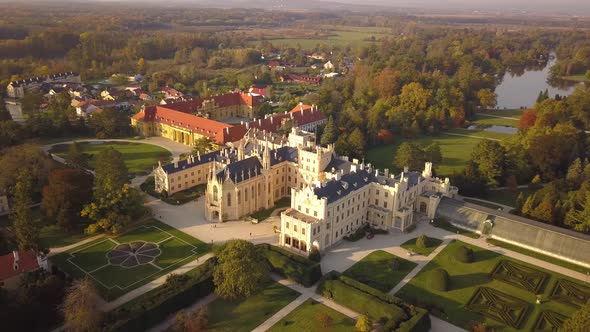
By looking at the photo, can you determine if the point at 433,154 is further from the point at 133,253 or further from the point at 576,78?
the point at 576,78

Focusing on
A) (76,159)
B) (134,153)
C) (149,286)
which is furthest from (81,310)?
(134,153)

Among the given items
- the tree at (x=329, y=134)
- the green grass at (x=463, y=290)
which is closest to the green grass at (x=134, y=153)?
the tree at (x=329, y=134)

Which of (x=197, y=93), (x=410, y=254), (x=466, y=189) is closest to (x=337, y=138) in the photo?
(x=466, y=189)

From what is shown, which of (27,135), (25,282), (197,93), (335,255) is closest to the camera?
Result: (25,282)

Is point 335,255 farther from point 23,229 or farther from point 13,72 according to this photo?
point 13,72

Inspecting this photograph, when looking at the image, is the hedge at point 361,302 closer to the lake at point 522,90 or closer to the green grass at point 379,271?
the green grass at point 379,271

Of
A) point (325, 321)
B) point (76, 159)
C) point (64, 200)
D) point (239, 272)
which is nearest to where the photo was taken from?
point (325, 321)
